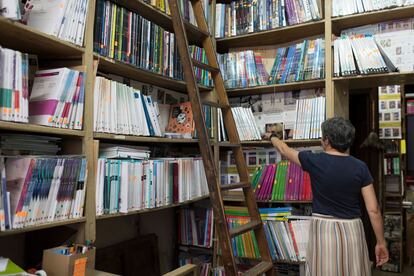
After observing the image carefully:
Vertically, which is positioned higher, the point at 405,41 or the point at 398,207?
the point at 405,41

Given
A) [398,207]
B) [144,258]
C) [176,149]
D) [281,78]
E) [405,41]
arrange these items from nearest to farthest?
[405,41]
[144,258]
[281,78]
[176,149]
[398,207]

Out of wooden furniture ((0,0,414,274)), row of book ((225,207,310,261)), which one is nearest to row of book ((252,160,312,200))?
row of book ((225,207,310,261))

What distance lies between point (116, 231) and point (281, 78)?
156 cm

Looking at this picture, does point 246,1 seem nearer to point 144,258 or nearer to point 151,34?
point 151,34

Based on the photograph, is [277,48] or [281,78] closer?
[281,78]

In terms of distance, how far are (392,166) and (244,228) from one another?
10.5 ft

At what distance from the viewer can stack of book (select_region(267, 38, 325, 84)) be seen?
2.46 meters

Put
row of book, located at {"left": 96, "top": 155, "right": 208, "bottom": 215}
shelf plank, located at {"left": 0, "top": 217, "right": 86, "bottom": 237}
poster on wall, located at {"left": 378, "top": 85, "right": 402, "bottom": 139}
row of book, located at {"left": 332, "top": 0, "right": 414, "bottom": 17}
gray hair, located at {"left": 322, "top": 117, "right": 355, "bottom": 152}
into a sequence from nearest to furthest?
shelf plank, located at {"left": 0, "top": 217, "right": 86, "bottom": 237} < row of book, located at {"left": 96, "top": 155, "right": 208, "bottom": 215} < gray hair, located at {"left": 322, "top": 117, "right": 355, "bottom": 152} < row of book, located at {"left": 332, "top": 0, "right": 414, "bottom": 17} < poster on wall, located at {"left": 378, "top": 85, "right": 402, "bottom": 139}

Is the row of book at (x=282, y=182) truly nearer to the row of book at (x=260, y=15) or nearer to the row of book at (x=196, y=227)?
the row of book at (x=196, y=227)

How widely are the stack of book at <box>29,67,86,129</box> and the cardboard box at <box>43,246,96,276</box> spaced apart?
1.72 ft

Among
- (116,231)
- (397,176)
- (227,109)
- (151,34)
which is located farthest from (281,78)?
(397,176)

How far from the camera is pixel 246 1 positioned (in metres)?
2.71

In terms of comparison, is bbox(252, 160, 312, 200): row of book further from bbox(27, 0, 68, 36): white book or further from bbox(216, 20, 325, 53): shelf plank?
bbox(27, 0, 68, 36): white book

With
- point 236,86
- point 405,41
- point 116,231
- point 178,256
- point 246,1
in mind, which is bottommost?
point 178,256
